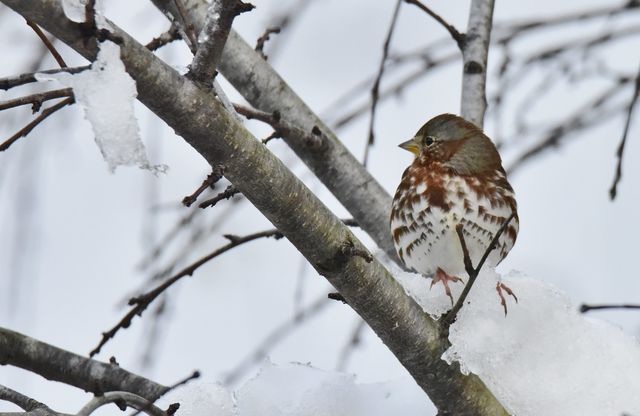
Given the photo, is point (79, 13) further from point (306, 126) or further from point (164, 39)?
point (306, 126)

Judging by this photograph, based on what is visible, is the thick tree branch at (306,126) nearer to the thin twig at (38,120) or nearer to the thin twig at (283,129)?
the thin twig at (283,129)

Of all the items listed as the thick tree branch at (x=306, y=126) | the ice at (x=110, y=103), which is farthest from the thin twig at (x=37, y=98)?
the thick tree branch at (x=306, y=126)

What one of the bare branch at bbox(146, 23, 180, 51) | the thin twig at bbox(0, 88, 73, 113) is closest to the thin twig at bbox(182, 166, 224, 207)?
the thin twig at bbox(0, 88, 73, 113)

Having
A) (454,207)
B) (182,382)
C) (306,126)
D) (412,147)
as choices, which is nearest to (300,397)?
(182,382)

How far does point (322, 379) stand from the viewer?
2.00 m

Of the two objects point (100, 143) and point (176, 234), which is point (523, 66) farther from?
point (100, 143)

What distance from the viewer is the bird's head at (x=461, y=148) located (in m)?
2.59

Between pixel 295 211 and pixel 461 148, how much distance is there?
1226 mm

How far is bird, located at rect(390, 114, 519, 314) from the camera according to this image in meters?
2.37

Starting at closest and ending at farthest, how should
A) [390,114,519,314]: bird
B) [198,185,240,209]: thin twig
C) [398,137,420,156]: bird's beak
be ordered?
[198,185,240,209]: thin twig → [390,114,519,314]: bird → [398,137,420,156]: bird's beak

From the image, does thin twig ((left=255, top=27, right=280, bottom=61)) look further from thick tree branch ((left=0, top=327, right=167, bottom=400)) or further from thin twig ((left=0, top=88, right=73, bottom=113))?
thin twig ((left=0, top=88, right=73, bottom=113))

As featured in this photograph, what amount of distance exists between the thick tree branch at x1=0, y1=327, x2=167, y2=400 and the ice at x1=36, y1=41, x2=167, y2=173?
2.20 ft

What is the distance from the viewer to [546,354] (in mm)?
1825

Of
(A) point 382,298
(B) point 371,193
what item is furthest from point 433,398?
(B) point 371,193
